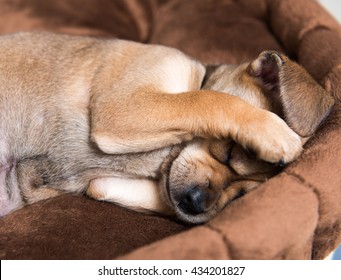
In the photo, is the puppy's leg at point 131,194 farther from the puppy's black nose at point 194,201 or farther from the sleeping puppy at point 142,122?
the puppy's black nose at point 194,201

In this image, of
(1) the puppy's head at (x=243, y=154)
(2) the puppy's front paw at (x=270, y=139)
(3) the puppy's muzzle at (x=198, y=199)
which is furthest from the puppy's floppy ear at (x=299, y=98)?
(3) the puppy's muzzle at (x=198, y=199)

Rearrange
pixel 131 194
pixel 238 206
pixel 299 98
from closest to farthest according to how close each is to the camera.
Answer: pixel 238 206
pixel 299 98
pixel 131 194

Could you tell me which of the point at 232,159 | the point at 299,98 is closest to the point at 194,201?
the point at 232,159

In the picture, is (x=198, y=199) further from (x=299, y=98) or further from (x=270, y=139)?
(x=299, y=98)

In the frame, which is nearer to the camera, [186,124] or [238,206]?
[238,206]

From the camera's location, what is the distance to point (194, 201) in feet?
6.40

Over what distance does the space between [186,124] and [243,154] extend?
0.92 feet

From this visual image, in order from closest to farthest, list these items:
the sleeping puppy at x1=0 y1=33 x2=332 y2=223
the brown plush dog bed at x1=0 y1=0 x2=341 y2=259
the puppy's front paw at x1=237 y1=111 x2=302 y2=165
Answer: the brown plush dog bed at x1=0 y1=0 x2=341 y2=259 < the puppy's front paw at x1=237 y1=111 x2=302 y2=165 < the sleeping puppy at x1=0 y1=33 x2=332 y2=223

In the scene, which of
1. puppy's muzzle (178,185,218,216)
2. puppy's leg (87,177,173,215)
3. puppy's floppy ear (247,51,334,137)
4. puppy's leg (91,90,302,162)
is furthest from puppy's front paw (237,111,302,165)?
puppy's leg (87,177,173,215)

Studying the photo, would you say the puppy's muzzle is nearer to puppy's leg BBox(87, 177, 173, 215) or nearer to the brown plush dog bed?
the brown plush dog bed

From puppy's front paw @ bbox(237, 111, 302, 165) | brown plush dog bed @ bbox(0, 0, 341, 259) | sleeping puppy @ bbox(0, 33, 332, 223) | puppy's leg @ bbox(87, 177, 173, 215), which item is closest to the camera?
brown plush dog bed @ bbox(0, 0, 341, 259)

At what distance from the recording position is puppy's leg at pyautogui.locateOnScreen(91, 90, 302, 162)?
1.79 meters

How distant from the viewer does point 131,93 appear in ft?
6.68
